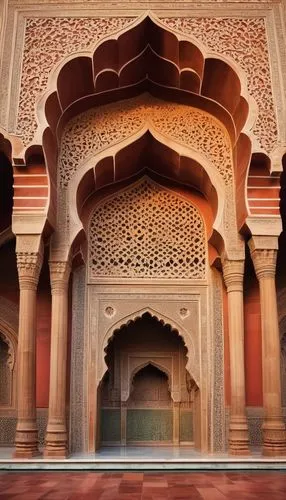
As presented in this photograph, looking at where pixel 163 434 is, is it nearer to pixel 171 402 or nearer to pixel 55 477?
pixel 171 402

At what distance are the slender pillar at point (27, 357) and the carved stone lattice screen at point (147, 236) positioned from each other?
1.59 m

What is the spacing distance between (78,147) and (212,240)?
2373 mm

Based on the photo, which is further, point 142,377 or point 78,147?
point 142,377

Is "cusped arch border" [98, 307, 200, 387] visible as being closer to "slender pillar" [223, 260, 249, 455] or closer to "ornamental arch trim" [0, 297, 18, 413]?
"slender pillar" [223, 260, 249, 455]

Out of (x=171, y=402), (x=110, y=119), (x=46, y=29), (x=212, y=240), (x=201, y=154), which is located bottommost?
(x=171, y=402)

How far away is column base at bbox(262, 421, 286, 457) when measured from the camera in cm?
761

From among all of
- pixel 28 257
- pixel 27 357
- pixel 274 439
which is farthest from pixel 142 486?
pixel 28 257

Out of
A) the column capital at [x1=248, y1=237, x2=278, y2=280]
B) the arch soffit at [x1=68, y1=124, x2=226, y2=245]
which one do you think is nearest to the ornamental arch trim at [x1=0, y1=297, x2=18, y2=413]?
the arch soffit at [x1=68, y1=124, x2=226, y2=245]

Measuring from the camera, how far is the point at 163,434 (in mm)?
9719

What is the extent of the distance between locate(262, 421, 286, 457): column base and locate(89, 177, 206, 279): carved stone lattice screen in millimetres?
2594

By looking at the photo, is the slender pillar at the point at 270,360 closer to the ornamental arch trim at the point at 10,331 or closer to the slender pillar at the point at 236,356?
the slender pillar at the point at 236,356

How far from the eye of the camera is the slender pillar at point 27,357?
25.1ft

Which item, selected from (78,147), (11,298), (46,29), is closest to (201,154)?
(78,147)

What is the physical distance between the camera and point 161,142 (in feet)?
29.9
